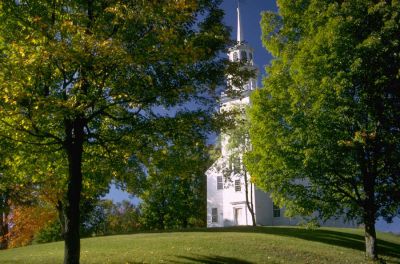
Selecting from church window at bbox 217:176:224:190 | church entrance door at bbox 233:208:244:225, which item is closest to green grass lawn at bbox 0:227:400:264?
church entrance door at bbox 233:208:244:225

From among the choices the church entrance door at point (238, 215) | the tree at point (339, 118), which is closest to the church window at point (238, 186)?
the church entrance door at point (238, 215)

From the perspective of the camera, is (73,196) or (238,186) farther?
(238,186)

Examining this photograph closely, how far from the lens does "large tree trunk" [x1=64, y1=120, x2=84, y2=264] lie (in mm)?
12594

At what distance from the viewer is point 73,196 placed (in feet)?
42.1

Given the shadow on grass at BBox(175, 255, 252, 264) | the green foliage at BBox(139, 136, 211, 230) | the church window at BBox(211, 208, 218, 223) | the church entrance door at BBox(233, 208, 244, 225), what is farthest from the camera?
the green foliage at BBox(139, 136, 211, 230)

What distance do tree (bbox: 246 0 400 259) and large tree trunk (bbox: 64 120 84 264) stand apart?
28.5 feet

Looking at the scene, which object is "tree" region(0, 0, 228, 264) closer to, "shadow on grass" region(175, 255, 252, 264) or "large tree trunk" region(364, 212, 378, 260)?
"shadow on grass" region(175, 255, 252, 264)

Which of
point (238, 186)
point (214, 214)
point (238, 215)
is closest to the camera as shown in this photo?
point (238, 215)

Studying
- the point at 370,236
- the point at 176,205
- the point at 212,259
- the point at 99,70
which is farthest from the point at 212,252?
the point at 176,205

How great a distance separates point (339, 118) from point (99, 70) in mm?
9947

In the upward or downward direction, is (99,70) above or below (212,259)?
above

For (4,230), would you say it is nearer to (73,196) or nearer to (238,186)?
(238,186)

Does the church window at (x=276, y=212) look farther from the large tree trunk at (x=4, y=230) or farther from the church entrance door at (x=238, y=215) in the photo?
the large tree trunk at (x=4, y=230)

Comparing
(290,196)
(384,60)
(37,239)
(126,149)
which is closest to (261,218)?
(37,239)
